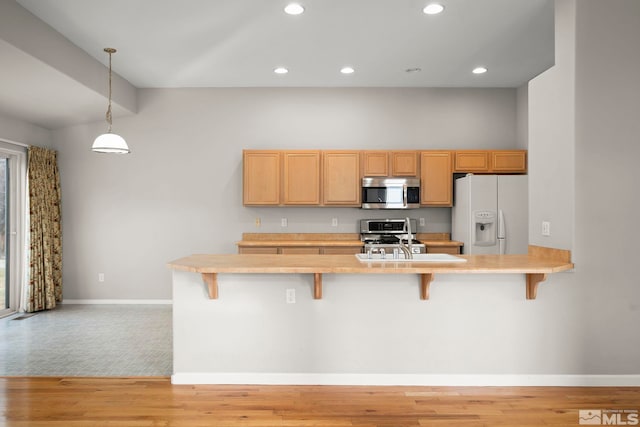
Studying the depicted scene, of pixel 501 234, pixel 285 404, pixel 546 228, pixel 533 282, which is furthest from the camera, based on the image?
pixel 501 234

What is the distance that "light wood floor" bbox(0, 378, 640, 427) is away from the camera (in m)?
2.66

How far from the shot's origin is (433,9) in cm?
358

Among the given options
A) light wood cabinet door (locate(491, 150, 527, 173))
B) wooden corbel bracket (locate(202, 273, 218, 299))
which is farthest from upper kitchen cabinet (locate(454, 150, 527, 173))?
wooden corbel bracket (locate(202, 273, 218, 299))

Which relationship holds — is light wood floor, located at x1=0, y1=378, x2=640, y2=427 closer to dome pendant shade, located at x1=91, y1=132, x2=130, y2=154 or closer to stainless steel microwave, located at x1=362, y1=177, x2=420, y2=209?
dome pendant shade, located at x1=91, y1=132, x2=130, y2=154

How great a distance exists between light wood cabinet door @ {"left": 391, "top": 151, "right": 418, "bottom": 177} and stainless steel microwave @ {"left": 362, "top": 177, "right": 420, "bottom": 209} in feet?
0.34

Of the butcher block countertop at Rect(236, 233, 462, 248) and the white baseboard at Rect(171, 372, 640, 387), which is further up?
the butcher block countertop at Rect(236, 233, 462, 248)

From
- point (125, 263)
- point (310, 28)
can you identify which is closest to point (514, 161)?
point (310, 28)

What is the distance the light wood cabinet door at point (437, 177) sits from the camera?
5.60 meters

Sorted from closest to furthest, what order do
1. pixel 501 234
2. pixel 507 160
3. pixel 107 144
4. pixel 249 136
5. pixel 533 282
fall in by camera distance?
1. pixel 533 282
2. pixel 107 144
3. pixel 501 234
4. pixel 507 160
5. pixel 249 136

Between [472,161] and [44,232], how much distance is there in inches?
220

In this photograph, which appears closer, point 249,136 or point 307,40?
point 307,40

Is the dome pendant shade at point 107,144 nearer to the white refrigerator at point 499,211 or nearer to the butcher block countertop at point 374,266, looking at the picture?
the butcher block countertop at point 374,266

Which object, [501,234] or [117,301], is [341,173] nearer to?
[501,234]

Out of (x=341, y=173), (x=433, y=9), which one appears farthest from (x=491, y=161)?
(x=433, y=9)
